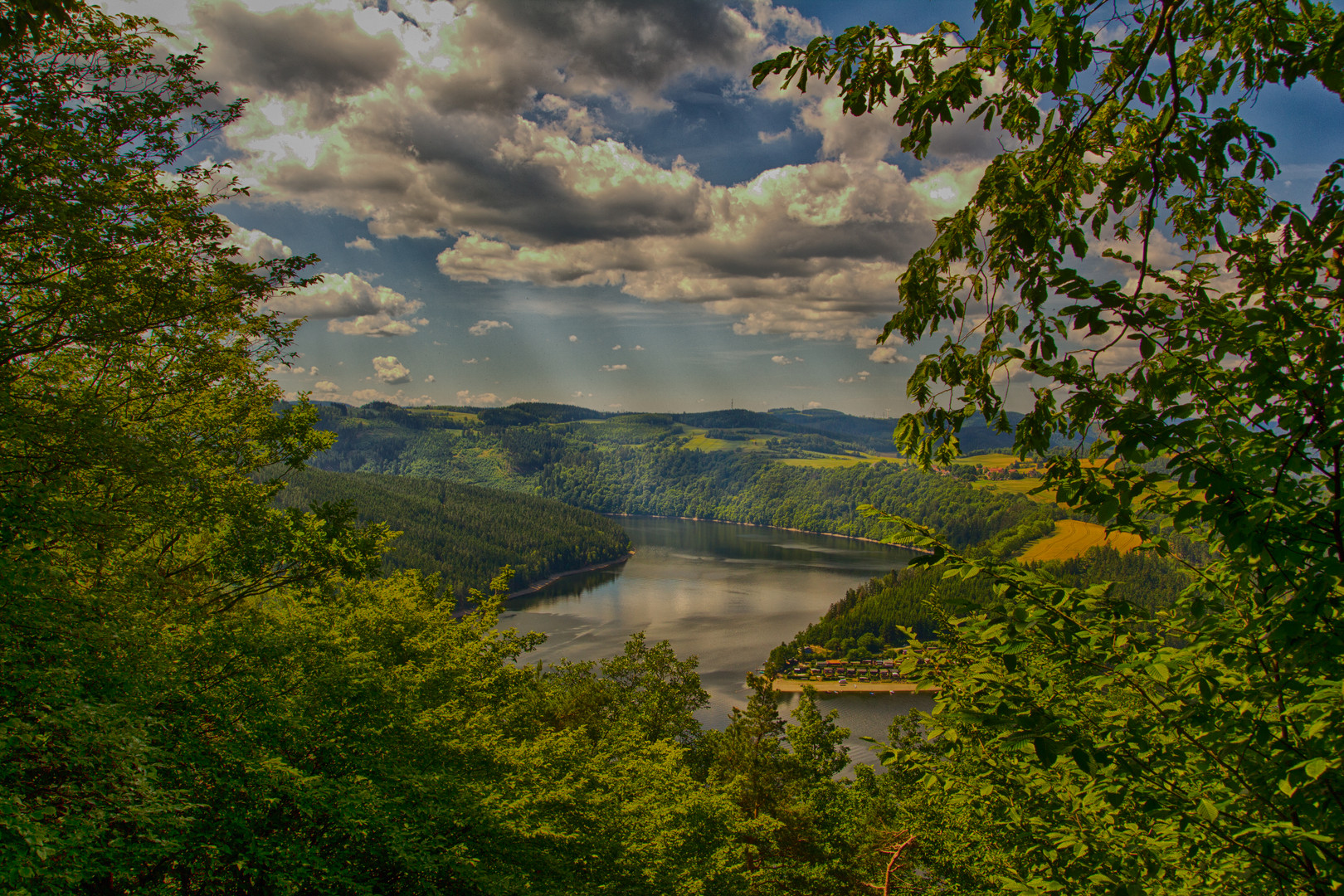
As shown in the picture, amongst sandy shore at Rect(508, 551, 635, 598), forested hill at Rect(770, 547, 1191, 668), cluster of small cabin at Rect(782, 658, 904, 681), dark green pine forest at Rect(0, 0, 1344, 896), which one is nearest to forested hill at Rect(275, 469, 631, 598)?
sandy shore at Rect(508, 551, 635, 598)

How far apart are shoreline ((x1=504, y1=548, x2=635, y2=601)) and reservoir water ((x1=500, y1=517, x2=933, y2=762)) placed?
2.09m

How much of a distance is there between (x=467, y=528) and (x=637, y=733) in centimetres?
11234

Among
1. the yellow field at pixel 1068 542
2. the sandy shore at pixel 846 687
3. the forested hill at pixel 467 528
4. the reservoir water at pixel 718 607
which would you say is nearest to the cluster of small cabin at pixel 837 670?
the sandy shore at pixel 846 687

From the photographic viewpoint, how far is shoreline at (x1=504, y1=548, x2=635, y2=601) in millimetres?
95500

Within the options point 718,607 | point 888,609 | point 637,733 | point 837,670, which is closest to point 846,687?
point 837,670

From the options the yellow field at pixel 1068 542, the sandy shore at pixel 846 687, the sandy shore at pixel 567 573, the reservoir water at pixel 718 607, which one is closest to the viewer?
the reservoir water at pixel 718 607

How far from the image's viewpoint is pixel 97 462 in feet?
21.7

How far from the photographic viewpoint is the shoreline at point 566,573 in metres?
95.5

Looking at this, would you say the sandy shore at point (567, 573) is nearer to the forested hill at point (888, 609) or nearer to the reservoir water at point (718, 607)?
the reservoir water at point (718, 607)

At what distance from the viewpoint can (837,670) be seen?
61344 millimetres

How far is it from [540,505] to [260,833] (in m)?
150

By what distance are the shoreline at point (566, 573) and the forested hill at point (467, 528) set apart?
1026 millimetres

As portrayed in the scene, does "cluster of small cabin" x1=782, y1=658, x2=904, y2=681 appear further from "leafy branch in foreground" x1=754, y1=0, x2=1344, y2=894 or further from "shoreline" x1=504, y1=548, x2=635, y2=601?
"leafy branch in foreground" x1=754, y1=0, x2=1344, y2=894

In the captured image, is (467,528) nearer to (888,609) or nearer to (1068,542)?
(888,609)
